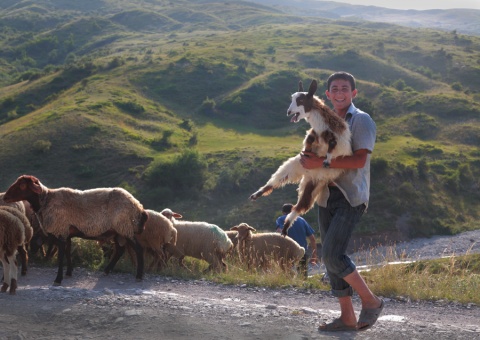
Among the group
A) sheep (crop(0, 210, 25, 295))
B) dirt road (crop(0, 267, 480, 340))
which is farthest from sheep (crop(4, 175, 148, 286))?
dirt road (crop(0, 267, 480, 340))

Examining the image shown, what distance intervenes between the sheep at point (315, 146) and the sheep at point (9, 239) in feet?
13.1

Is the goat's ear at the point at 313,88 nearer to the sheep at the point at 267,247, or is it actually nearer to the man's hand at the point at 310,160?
the man's hand at the point at 310,160

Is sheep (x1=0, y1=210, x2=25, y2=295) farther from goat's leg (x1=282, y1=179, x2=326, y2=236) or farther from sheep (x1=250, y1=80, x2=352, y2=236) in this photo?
goat's leg (x1=282, y1=179, x2=326, y2=236)

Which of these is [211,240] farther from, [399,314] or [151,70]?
[151,70]

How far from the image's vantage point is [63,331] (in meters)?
6.07

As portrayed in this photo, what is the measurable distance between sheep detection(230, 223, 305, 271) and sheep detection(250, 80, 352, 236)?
551cm

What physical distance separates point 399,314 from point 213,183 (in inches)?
1240

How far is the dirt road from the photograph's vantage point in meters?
6.01

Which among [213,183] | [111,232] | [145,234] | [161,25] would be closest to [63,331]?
[111,232]

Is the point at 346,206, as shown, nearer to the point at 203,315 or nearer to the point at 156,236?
the point at 203,315

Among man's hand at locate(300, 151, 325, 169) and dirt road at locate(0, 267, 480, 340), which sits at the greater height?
man's hand at locate(300, 151, 325, 169)

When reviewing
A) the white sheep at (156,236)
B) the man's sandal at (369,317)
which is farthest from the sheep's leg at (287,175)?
the white sheep at (156,236)

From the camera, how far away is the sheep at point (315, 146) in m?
5.86

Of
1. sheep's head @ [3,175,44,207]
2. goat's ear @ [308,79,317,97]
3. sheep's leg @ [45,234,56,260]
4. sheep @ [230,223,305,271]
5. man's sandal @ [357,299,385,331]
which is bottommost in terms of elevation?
sheep @ [230,223,305,271]
